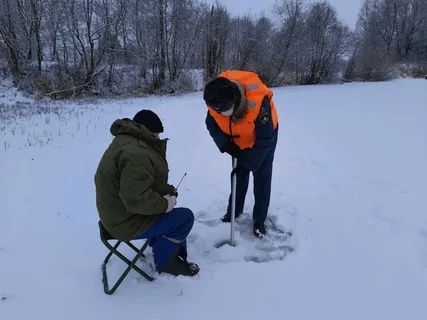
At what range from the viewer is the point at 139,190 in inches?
82.8

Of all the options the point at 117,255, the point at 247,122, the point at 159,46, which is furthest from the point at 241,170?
the point at 159,46

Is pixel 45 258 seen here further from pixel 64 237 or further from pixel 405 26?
pixel 405 26

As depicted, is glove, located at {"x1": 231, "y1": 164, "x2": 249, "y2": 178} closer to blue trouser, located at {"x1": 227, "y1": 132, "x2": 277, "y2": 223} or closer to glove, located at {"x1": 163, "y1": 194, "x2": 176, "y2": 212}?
blue trouser, located at {"x1": 227, "y1": 132, "x2": 277, "y2": 223}

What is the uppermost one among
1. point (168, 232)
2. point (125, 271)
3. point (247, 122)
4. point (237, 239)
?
point (247, 122)

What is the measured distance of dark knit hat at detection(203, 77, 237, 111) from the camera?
8.16ft

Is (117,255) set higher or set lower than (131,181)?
lower

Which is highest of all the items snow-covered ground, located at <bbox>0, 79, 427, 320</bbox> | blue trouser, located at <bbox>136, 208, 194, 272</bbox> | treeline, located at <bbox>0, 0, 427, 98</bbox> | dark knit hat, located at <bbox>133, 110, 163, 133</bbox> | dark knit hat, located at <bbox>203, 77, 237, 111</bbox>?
treeline, located at <bbox>0, 0, 427, 98</bbox>

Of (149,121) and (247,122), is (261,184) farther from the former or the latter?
(149,121)

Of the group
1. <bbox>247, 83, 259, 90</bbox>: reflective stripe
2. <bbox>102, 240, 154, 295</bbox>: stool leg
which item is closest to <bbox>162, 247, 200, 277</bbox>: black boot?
<bbox>102, 240, 154, 295</bbox>: stool leg

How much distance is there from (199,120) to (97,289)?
20.4 feet

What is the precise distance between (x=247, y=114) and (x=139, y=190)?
114 cm

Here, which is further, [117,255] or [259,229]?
[259,229]

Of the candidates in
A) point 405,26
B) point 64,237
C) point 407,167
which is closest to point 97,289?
point 64,237

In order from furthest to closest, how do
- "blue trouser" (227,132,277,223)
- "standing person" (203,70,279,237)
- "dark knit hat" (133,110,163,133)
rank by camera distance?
"blue trouser" (227,132,277,223)
"standing person" (203,70,279,237)
"dark knit hat" (133,110,163,133)
